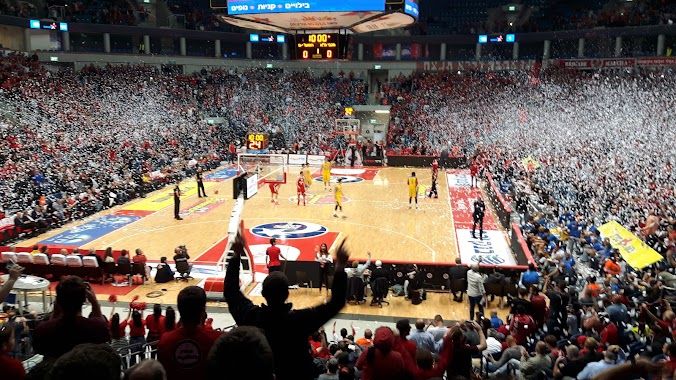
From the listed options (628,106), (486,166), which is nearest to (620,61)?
(628,106)

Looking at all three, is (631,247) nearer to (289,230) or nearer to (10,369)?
(289,230)

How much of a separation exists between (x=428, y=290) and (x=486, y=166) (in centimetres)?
1797

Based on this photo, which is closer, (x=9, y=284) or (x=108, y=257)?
(x=9, y=284)

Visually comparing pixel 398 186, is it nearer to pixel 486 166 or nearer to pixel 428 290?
pixel 486 166

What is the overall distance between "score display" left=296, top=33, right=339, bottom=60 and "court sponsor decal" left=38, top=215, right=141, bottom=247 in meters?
10.1

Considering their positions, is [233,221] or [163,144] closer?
[233,221]

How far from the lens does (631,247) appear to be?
505 inches

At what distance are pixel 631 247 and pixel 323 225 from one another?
12343mm

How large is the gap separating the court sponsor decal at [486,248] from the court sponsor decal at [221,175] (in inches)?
690

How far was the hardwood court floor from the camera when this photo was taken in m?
15.3

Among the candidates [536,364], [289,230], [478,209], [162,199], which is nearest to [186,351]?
[536,364]

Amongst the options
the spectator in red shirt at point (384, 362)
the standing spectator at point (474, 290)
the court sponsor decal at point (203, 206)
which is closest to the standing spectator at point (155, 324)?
the spectator in red shirt at point (384, 362)

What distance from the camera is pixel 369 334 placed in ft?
31.7

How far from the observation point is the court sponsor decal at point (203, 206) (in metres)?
25.5
